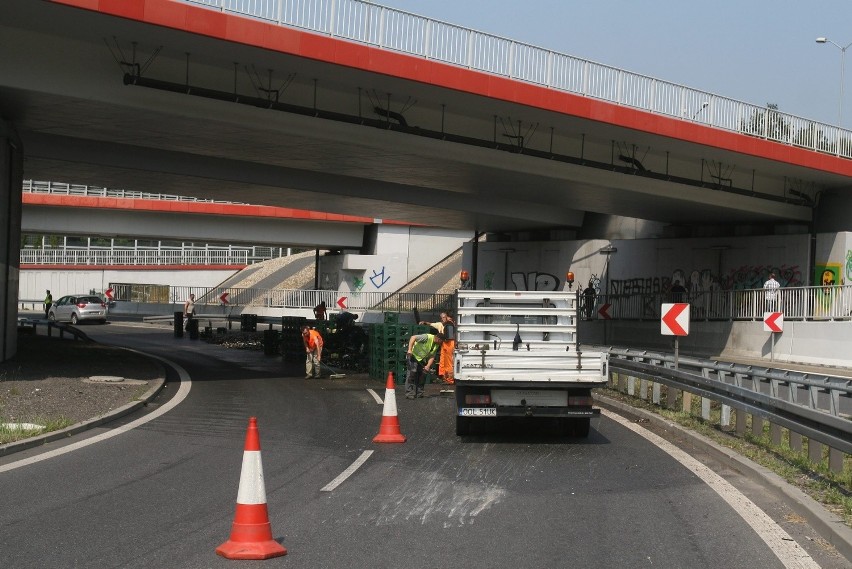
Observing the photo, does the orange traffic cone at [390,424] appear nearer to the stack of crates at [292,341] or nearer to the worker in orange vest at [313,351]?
the worker in orange vest at [313,351]

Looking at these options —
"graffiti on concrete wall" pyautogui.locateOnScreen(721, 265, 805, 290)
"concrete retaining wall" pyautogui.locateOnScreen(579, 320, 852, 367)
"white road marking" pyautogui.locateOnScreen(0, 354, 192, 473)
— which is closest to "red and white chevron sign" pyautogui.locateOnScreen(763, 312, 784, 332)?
"concrete retaining wall" pyautogui.locateOnScreen(579, 320, 852, 367)

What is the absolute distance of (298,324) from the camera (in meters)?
29.5

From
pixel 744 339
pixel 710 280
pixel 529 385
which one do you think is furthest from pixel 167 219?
pixel 529 385

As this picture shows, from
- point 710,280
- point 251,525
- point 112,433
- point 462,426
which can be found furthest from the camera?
point 710,280

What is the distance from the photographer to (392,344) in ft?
74.1

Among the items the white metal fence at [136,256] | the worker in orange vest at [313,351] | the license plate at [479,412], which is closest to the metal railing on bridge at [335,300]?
the white metal fence at [136,256]

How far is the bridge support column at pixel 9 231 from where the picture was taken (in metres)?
21.0

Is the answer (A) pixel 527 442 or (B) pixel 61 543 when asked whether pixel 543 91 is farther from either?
(B) pixel 61 543

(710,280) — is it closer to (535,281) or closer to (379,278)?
(535,281)

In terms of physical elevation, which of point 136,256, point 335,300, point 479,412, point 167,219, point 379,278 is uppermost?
point 167,219

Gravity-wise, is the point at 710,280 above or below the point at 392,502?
above

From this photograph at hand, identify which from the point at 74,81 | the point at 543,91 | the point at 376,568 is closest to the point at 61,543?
the point at 376,568

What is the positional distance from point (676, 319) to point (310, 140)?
1067cm

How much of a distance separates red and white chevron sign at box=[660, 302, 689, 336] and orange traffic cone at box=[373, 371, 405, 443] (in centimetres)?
690
